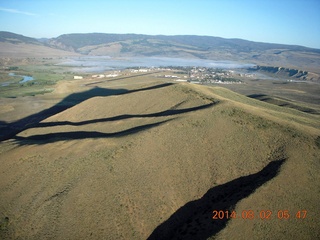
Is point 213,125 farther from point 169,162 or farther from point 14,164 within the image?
point 14,164

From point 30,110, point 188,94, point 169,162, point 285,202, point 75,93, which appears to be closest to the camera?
point 285,202

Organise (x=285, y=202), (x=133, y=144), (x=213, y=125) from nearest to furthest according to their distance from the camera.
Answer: (x=285, y=202) < (x=133, y=144) < (x=213, y=125)

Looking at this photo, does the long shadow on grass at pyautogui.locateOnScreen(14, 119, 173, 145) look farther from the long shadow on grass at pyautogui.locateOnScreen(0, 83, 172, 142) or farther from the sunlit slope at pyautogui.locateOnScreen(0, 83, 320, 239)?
the long shadow on grass at pyautogui.locateOnScreen(0, 83, 172, 142)

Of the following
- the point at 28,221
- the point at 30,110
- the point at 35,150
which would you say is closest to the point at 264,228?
the point at 28,221
